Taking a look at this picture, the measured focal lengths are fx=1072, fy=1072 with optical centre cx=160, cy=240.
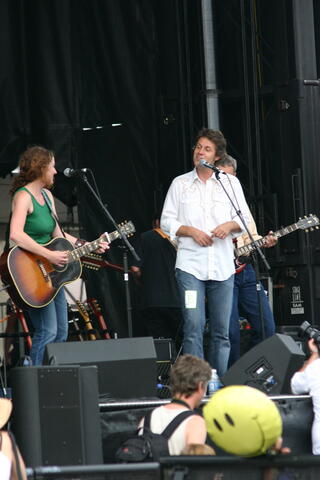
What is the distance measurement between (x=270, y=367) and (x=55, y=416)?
5.46 feet

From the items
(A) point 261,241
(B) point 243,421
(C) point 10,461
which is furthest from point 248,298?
(B) point 243,421

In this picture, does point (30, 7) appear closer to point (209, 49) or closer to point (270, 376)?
point (209, 49)

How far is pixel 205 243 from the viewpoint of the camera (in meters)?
7.26

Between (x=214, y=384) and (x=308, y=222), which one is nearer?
(x=214, y=384)

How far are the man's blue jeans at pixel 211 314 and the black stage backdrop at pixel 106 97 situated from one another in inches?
102

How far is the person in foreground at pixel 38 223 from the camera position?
23.2ft

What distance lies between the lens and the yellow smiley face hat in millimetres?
3496

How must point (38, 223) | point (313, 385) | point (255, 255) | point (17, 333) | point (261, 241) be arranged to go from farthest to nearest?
1. point (17, 333)
2. point (255, 255)
3. point (261, 241)
4. point (38, 223)
5. point (313, 385)

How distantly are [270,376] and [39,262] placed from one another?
75.2 inches

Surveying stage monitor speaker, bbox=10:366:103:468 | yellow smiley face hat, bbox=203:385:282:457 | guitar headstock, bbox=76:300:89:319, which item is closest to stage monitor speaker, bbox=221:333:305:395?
stage monitor speaker, bbox=10:366:103:468

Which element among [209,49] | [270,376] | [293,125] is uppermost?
[209,49]

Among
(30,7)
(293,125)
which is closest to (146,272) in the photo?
(293,125)

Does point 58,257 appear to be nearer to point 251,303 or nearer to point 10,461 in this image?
point 251,303

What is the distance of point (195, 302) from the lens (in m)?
7.16
